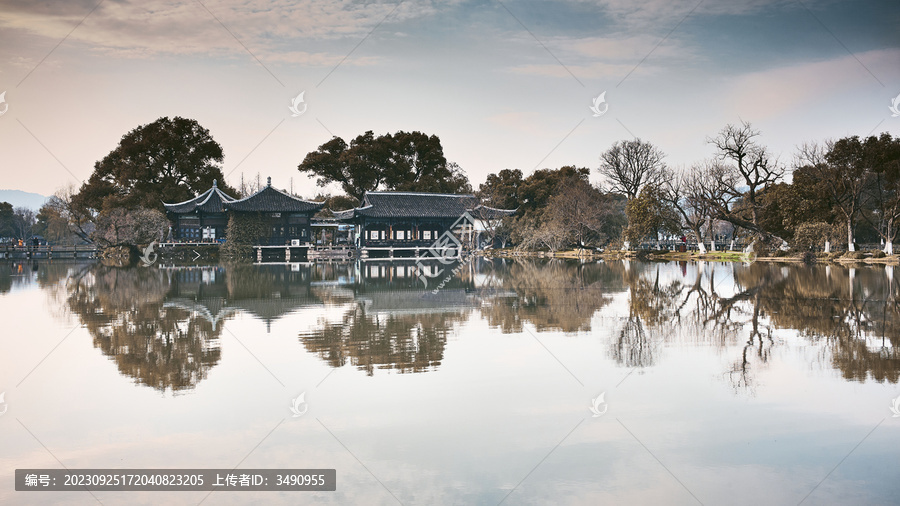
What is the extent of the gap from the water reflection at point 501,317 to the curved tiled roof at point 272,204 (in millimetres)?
27520

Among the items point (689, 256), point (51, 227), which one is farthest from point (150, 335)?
point (51, 227)

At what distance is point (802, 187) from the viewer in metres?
37.7

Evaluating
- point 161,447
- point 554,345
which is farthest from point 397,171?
point 161,447

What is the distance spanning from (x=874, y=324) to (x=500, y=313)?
7032 millimetres

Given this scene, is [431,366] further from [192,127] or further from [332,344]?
[192,127]

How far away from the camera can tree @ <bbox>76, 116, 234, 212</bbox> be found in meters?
53.2

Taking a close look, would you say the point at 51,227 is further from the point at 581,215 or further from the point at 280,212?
the point at 581,215

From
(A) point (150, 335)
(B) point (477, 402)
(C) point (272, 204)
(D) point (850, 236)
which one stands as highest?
(C) point (272, 204)

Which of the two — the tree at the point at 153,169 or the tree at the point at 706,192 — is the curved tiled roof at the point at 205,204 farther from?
the tree at the point at 706,192

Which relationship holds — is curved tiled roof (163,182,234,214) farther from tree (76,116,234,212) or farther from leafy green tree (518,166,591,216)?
leafy green tree (518,166,591,216)

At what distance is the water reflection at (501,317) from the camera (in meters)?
9.22

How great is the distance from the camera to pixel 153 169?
54.9 m

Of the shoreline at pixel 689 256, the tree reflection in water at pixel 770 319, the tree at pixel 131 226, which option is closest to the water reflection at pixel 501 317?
the tree reflection in water at pixel 770 319

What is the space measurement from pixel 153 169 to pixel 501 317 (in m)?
49.2
